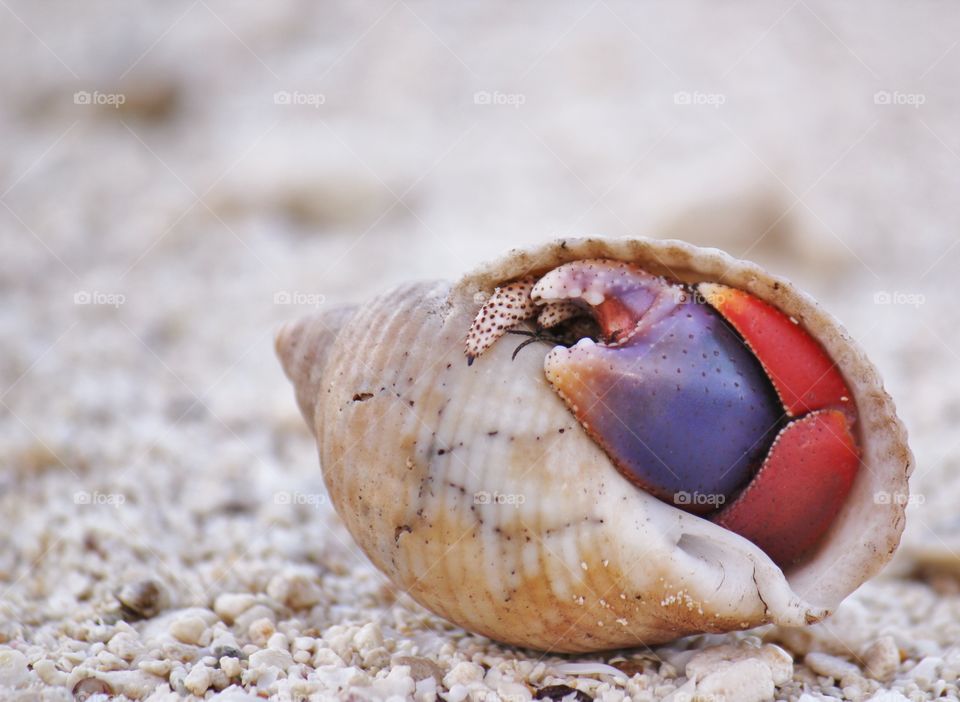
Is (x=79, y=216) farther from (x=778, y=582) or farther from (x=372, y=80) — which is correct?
(x=778, y=582)

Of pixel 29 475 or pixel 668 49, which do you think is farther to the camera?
pixel 668 49

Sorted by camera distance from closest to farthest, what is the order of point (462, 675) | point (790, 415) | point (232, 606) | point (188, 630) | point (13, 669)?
point (13, 669), point (462, 675), point (790, 415), point (188, 630), point (232, 606)

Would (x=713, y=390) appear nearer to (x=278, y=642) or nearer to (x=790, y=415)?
(x=790, y=415)

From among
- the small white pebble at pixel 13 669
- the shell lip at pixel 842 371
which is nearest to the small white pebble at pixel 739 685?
the shell lip at pixel 842 371

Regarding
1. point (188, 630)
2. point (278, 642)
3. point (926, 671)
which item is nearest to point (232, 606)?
point (188, 630)

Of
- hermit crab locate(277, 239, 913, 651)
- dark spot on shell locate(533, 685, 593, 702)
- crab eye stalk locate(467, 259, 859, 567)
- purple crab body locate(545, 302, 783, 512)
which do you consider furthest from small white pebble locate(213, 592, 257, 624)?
purple crab body locate(545, 302, 783, 512)

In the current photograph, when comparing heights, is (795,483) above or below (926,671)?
above

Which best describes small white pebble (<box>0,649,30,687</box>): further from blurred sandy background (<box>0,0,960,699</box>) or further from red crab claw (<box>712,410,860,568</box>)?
red crab claw (<box>712,410,860,568</box>)

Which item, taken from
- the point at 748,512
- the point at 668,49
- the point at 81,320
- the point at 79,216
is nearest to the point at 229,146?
the point at 79,216
